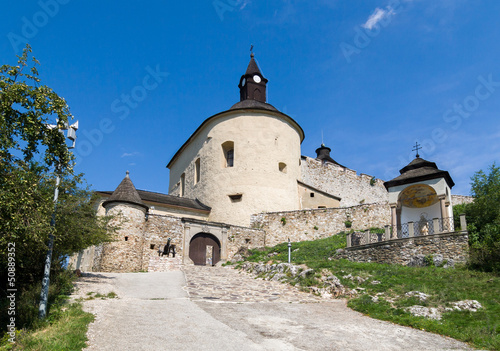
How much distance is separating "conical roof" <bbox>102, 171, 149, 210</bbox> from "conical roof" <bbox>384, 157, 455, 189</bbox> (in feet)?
44.2

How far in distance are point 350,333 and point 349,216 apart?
1863 cm

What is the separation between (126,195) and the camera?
70.6 ft

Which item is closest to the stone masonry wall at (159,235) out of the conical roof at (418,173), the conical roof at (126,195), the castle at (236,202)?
the castle at (236,202)

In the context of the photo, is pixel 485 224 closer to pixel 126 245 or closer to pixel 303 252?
pixel 303 252

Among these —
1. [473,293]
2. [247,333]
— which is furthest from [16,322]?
[473,293]

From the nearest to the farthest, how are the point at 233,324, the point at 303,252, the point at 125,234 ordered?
the point at 233,324, the point at 125,234, the point at 303,252

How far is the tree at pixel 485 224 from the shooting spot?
Result: 14.1 metres

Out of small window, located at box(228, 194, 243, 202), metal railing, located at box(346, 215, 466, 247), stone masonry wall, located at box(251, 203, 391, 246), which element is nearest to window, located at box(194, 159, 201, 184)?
small window, located at box(228, 194, 243, 202)

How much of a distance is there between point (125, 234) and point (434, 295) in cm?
1508

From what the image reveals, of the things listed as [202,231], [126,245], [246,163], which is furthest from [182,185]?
[126,245]

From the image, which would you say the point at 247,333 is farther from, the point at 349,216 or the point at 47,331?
the point at 349,216

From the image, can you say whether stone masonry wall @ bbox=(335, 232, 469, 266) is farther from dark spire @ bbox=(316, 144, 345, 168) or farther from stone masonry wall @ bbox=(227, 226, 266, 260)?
dark spire @ bbox=(316, 144, 345, 168)

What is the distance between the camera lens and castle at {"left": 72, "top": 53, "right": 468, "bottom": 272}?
21.1 metres

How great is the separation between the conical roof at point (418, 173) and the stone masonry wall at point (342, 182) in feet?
59.1
